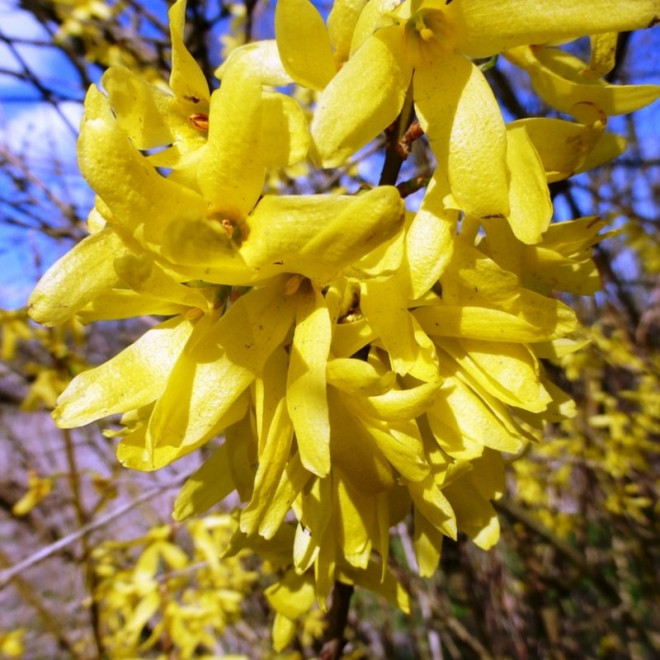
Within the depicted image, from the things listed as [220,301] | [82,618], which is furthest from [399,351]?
[82,618]

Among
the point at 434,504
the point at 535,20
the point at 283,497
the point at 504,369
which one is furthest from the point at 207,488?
the point at 535,20

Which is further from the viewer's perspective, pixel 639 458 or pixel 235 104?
pixel 639 458

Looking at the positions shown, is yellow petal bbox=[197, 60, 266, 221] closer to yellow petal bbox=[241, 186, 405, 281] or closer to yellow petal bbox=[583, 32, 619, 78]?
yellow petal bbox=[241, 186, 405, 281]

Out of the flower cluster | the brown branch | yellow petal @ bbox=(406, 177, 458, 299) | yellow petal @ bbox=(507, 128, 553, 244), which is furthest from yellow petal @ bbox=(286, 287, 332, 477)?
the brown branch

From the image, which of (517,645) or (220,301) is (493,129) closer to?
(220,301)

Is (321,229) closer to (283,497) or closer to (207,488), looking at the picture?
(283,497)

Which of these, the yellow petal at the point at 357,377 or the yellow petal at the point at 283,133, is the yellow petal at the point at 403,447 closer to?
the yellow petal at the point at 357,377

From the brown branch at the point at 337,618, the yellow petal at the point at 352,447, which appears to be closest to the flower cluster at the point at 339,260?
the yellow petal at the point at 352,447
